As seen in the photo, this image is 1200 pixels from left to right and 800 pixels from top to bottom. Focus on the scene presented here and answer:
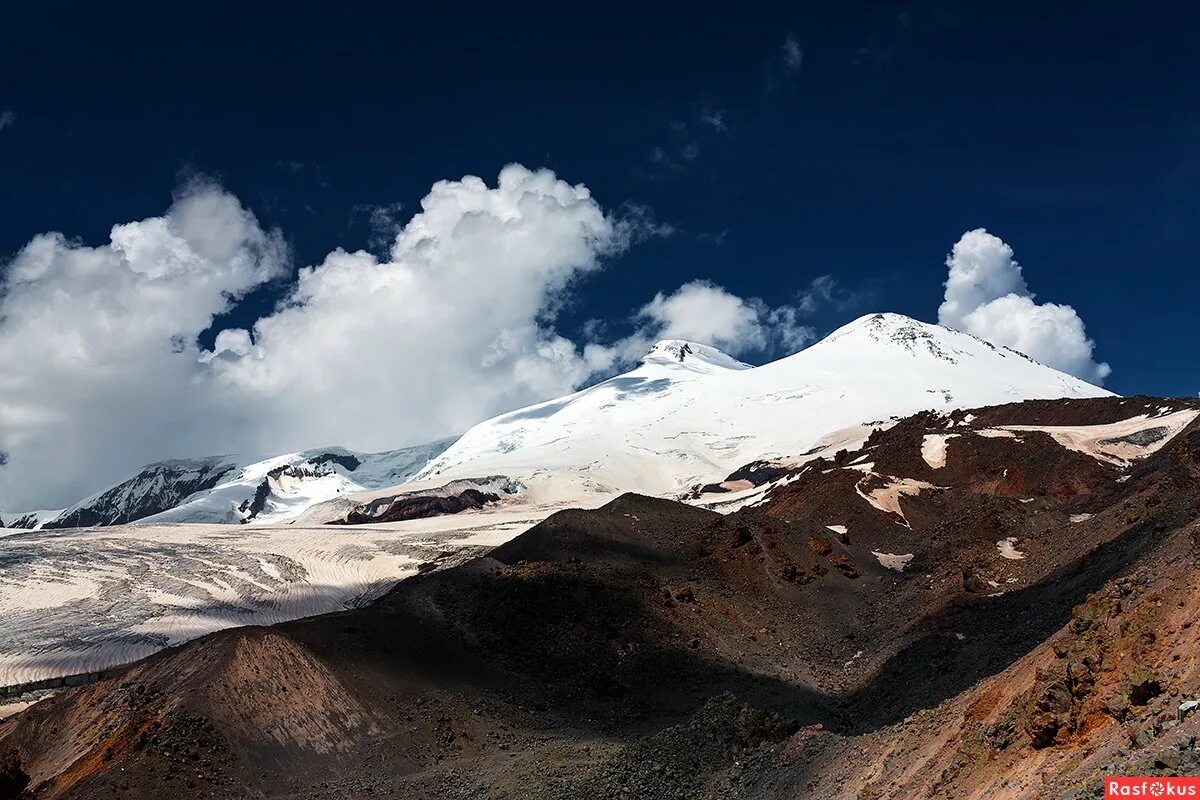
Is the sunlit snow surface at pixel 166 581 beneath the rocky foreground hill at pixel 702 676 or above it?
above

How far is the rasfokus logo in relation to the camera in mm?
8336

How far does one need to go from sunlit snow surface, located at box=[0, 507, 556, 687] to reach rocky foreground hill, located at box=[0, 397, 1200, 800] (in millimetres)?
21950

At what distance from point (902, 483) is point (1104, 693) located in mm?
49887

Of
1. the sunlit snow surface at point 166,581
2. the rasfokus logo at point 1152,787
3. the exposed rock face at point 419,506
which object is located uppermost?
the exposed rock face at point 419,506

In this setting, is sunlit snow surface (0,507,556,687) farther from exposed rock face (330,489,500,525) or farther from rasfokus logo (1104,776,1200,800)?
exposed rock face (330,489,500,525)

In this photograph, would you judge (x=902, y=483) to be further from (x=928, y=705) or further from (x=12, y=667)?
(x=12, y=667)

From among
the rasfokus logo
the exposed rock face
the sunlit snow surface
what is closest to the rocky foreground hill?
the rasfokus logo

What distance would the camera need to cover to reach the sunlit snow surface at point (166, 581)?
153 feet

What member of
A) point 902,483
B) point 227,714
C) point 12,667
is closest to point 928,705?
point 227,714

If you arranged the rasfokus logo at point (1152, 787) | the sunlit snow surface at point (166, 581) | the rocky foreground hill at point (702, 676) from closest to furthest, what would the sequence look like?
the rasfokus logo at point (1152, 787) < the rocky foreground hill at point (702, 676) < the sunlit snow surface at point (166, 581)

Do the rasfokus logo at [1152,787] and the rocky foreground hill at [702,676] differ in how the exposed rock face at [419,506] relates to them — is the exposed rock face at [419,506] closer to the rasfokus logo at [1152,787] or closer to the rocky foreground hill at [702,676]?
the rocky foreground hill at [702,676]

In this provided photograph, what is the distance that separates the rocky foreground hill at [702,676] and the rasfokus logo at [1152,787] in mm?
208

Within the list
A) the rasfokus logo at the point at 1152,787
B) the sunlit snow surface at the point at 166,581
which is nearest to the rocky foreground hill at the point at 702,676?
the rasfokus logo at the point at 1152,787

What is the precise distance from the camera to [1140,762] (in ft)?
29.8
